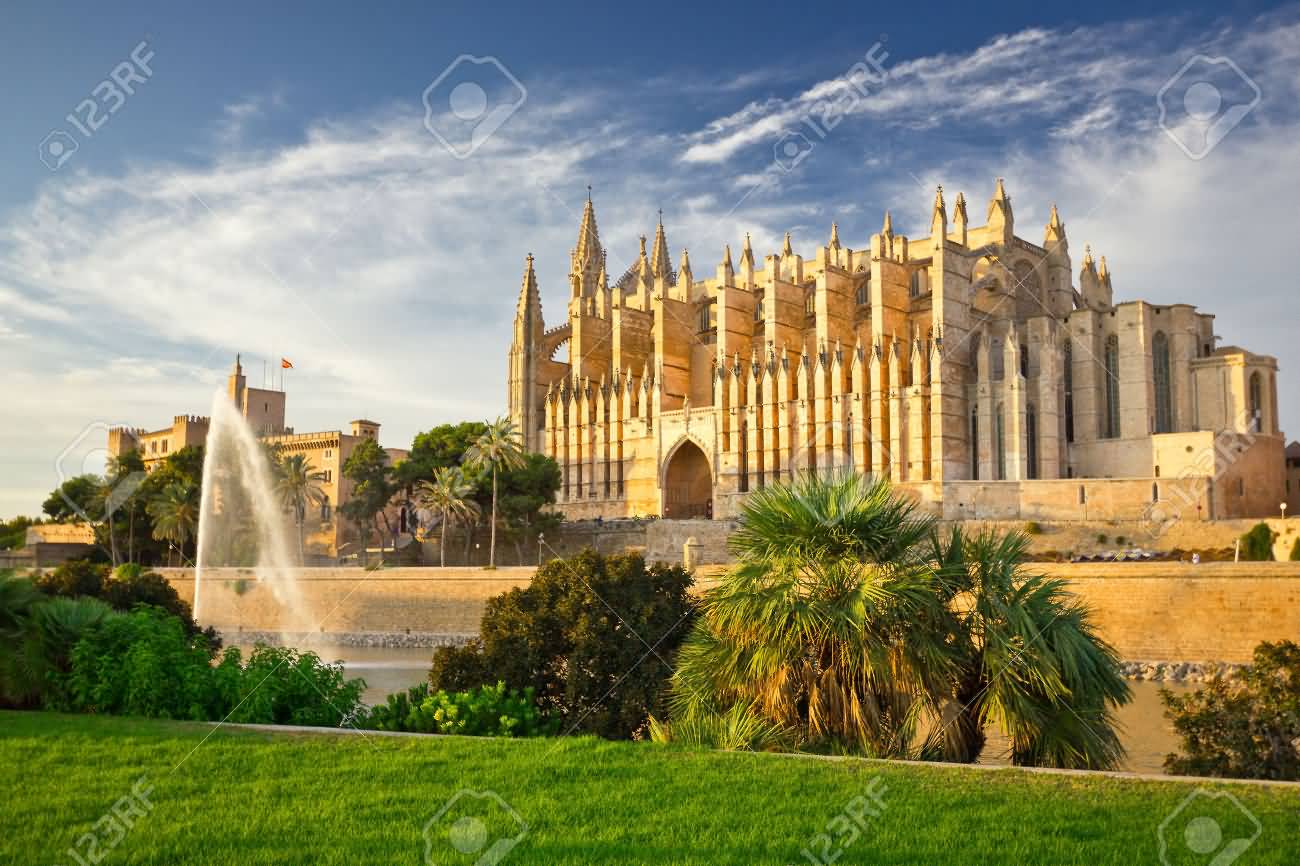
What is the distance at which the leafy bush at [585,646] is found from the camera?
13.9 metres

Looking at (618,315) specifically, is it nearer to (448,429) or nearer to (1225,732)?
(448,429)

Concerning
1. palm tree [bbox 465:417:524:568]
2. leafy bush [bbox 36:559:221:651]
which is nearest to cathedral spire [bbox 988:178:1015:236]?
palm tree [bbox 465:417:524:568]

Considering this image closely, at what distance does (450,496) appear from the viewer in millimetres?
44688

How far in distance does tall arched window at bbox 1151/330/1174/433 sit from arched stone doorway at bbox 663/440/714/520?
1916 cm

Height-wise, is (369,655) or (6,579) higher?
(6,579)

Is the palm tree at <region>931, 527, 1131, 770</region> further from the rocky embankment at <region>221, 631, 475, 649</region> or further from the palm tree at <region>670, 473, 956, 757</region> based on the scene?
the rocky embankment at <region>221, 631, 475, 649</region>

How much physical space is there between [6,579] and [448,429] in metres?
38.3

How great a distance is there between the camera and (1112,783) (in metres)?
7.57

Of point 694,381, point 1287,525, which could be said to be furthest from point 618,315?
point 1287,525

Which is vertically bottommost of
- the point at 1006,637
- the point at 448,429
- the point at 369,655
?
the point at 369,655

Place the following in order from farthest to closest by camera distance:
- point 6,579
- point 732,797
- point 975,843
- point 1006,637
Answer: point 6,579 → point 1006,637 → point 732,797 → point 975,843

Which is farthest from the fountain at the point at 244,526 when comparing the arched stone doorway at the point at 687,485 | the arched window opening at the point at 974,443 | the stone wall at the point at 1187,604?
the arched window opening at the point at 974,443

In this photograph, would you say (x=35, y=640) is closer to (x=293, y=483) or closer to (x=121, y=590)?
(x=121, y=590)

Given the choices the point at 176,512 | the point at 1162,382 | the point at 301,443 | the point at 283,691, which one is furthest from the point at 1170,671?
the point at 301,443
